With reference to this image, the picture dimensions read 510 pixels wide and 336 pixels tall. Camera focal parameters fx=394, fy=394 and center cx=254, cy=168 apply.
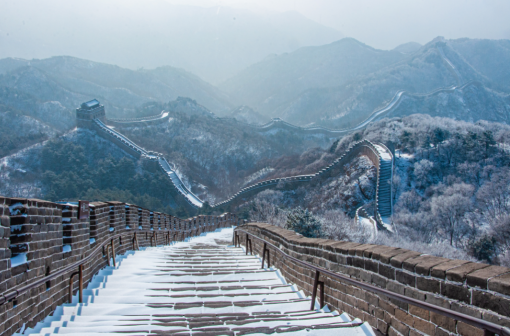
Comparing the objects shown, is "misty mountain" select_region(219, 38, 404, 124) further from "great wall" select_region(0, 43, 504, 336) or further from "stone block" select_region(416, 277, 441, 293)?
"stone block" select_region(416, 277, 441, 293)

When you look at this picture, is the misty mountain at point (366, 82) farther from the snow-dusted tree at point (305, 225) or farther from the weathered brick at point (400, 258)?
the weathered brick at point (400, 258)

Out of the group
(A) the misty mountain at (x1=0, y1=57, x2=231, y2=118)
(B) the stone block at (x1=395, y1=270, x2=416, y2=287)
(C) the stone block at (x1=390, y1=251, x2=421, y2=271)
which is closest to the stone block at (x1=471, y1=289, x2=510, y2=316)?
(B) the stone block at (x1=395, y1=270, x2=416, y2=287)

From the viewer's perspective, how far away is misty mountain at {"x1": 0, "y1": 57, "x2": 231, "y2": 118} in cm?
10125

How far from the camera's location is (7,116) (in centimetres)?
7550

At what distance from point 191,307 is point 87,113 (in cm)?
6492

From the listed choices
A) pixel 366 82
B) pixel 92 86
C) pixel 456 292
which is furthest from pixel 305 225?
pixel 92 86

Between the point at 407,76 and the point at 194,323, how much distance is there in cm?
12968

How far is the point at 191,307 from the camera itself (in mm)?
4449

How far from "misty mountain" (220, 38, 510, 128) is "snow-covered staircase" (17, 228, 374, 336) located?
89444 millimetres

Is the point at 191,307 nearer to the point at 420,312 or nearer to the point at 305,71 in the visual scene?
the point at 420,312

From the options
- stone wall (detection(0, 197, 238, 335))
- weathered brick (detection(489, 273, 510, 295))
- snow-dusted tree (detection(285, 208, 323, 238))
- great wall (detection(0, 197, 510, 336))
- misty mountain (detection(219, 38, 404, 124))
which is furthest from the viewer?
misty mountain (detection(219, 38, 404, 124))

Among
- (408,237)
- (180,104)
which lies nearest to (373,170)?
(408,237)

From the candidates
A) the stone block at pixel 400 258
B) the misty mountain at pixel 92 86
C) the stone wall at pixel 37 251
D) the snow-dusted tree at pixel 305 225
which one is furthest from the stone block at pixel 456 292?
the misty mountain at pixel 92 86

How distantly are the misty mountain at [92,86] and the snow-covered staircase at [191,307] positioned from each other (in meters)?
95.6
